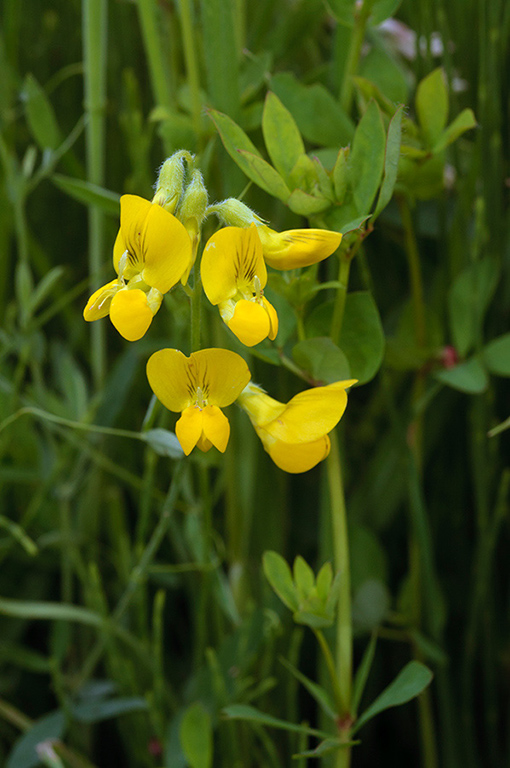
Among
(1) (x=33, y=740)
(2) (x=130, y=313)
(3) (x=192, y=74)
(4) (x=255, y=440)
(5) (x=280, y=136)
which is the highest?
(3) (x=192, y=74)

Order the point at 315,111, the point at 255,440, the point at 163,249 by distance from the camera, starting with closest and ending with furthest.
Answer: the point at 163,249, the point at 315,111, the point at 255,440

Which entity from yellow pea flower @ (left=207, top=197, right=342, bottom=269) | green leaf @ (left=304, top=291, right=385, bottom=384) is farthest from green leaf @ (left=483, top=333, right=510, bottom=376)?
yellow pea flower @ (left=207, top=197, right=342, bottom=269)

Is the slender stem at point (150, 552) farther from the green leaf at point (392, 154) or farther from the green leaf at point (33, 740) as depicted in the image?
the green leaf at point (392, 154)

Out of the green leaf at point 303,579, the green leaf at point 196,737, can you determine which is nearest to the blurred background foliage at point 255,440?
the green leaf at point 196,737

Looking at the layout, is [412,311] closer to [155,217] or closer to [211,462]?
[211,462]

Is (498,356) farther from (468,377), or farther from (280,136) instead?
(280,136)

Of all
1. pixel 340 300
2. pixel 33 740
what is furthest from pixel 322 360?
pixel 33 740
